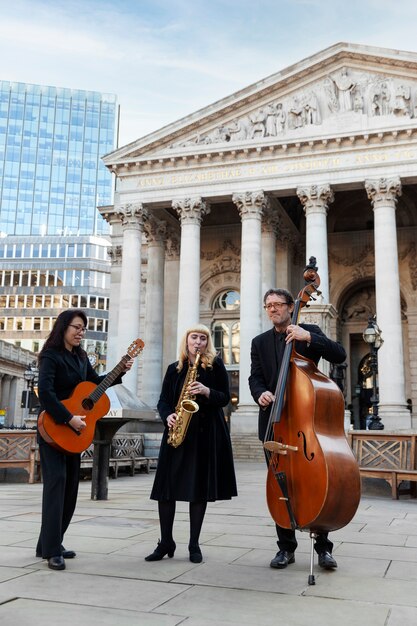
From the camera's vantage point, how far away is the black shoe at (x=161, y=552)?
575cm

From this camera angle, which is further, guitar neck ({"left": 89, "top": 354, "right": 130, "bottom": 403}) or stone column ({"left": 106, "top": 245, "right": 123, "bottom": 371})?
stone column ({"left": 106, "top": 245, "right": 123, "bottom": 371})

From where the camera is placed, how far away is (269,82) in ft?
106

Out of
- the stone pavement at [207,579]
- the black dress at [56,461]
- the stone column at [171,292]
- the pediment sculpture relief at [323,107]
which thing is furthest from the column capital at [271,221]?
the black dress at [56,461]

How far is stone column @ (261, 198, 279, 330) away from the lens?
33.1 meters

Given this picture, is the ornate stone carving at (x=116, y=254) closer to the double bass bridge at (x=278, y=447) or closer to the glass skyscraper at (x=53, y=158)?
the double bass bridge at (x=278, y=447)

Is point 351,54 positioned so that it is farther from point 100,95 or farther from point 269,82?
point 100,95

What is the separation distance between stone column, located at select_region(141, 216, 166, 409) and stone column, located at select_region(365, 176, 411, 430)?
12.2 metres

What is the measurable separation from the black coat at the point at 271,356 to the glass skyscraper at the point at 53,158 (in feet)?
358

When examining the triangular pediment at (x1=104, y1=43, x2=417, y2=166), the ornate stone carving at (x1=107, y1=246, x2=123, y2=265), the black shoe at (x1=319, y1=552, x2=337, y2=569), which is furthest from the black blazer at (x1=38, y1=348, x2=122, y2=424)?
the ornate stone carving at (x1=107, y1=246, x2=123, y2=265)

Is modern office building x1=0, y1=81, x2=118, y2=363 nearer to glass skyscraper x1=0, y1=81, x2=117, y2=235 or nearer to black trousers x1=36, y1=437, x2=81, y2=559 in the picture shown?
glass skyscraper x1=0, y1=81, x2=117, y2=235

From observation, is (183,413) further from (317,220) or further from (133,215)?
(133,215)

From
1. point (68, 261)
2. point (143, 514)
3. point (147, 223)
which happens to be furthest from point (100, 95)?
point (143, 514)

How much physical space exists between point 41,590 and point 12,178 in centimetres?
11816

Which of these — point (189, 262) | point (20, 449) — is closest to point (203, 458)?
point (20, 449)
